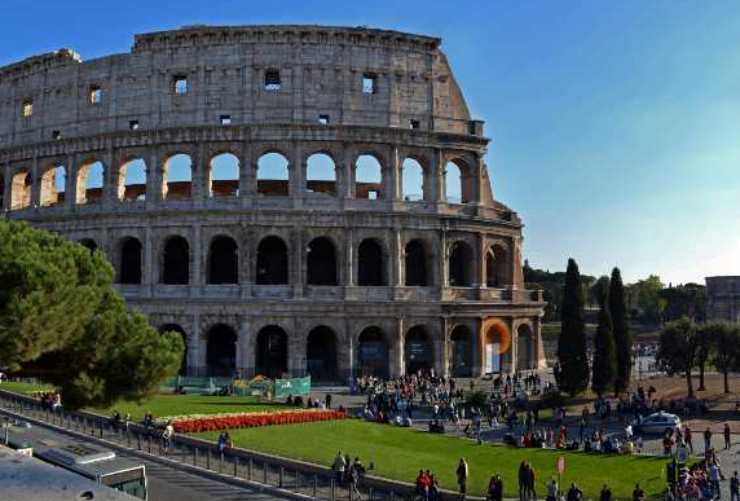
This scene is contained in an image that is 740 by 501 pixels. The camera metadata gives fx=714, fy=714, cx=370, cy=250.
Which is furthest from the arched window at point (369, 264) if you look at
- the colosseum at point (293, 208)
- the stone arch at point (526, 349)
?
the stone arch at point (526, 349)

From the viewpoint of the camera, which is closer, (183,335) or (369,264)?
(183,335)

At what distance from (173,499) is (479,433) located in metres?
12.5

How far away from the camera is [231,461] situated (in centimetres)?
2273

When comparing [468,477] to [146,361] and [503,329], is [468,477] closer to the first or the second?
[146,361]

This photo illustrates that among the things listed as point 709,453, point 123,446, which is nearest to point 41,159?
point 123,446

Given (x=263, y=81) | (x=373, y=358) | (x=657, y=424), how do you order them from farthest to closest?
(x=263, y=81) < (x=373, y=358) < (x=657, y=424)

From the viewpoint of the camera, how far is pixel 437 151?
142 ft

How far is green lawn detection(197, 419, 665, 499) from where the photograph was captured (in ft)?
67.5

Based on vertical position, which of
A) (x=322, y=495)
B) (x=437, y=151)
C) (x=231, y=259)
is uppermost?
(x=437, y=151)

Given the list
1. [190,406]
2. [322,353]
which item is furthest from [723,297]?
[190,406]

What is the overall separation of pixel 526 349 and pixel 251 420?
2460cm

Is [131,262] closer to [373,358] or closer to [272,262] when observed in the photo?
[272,262]

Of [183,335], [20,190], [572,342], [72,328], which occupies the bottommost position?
[572,342]

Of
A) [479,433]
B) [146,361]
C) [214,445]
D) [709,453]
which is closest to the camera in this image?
[146,361]
